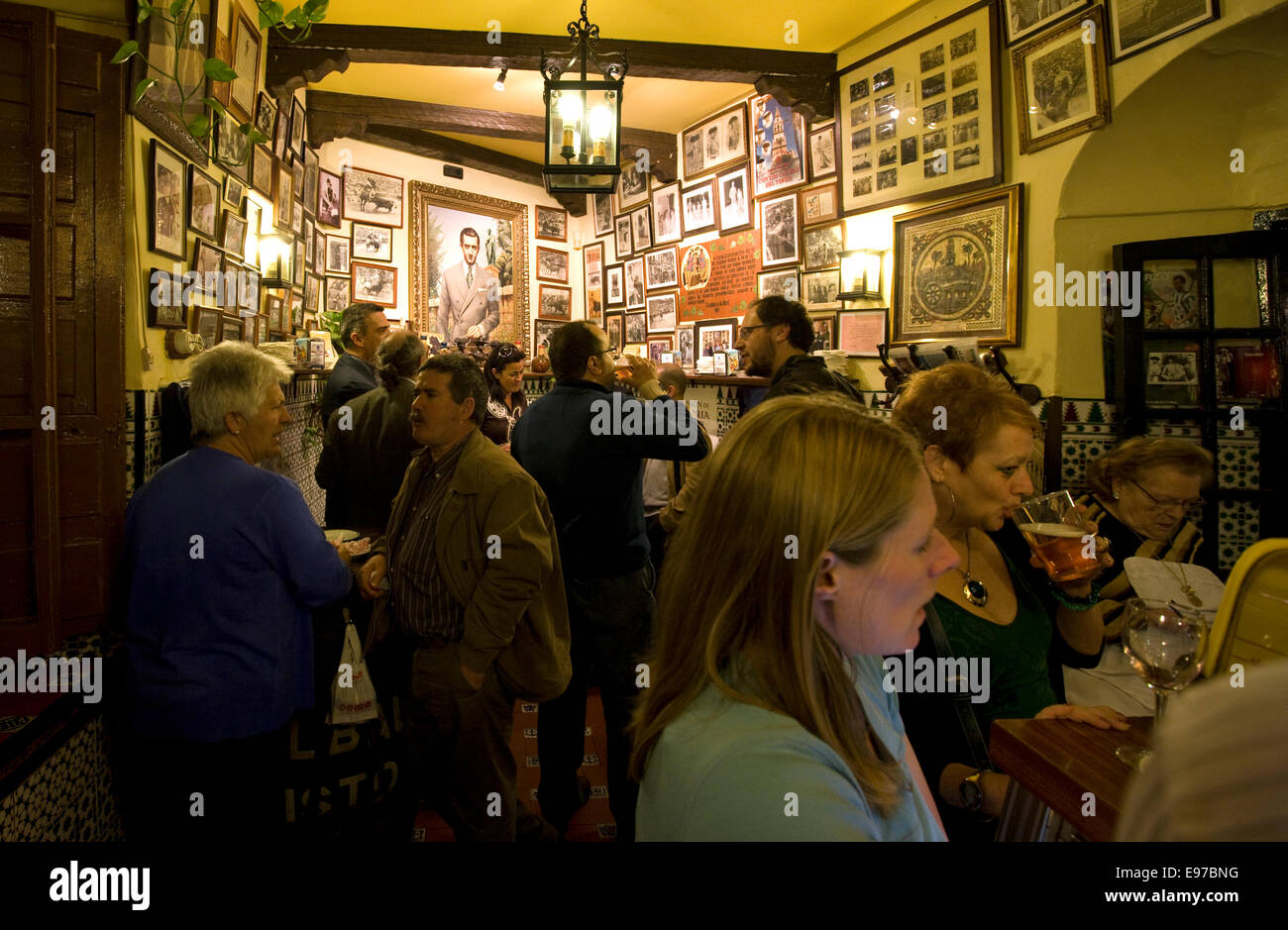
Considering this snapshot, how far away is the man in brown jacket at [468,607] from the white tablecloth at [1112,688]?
1709 millimetres

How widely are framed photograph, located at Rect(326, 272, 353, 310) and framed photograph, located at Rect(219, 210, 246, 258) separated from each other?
256cm

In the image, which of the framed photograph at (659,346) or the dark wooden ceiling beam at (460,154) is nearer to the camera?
the dark wooden ceiling beam at (460,154)

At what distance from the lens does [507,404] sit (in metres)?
5.31

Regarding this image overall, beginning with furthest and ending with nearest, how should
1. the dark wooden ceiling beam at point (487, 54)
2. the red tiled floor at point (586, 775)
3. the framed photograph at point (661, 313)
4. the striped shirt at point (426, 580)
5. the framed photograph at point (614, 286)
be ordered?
the framed photograph at point (614, 286)
the framed photograph at point (661, 313)
the dark wooden ceiling beam at point (487, 54)
the red tiled floor at point (586, 775)
the striped shirt at point (426, 580)

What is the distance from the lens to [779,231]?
6.29m

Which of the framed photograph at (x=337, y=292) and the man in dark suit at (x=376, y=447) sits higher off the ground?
the framed photograph at (x=337, y=292)

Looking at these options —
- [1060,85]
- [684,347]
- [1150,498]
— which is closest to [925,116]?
[1060,85]

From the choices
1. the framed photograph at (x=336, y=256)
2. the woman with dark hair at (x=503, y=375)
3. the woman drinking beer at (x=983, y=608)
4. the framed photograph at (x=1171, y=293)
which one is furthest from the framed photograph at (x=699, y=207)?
the woman drinking beer at (x=983, y=608)

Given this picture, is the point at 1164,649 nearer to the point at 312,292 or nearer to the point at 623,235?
the point at 312,292

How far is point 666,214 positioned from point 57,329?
19.9 feet

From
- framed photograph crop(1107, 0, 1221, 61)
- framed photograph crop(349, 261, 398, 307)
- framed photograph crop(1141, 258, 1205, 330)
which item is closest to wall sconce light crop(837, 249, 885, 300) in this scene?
framed photograph crop(1141, 258, 1205, 330)

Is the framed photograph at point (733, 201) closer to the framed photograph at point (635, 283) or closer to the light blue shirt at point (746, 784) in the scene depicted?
the framed photograph at point (635, 283)

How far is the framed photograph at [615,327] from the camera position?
8609 millimetres

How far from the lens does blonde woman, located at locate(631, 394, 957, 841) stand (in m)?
0.85
